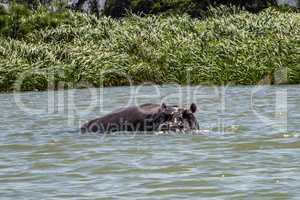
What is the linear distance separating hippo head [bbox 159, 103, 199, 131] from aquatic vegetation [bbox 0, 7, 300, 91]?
38.1 ft

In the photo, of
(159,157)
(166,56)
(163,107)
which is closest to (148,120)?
(163,107)

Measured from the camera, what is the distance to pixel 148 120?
13391 millimetres

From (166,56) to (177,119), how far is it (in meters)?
14.3

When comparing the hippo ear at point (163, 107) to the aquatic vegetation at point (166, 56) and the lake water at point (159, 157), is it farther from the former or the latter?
the aquatic vegetation at point (166, 56)

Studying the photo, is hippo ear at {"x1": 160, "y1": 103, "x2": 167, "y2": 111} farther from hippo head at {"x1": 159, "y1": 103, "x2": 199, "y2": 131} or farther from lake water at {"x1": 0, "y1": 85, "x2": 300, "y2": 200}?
lake water at {"x1": 0, "y1": 85, "x2": 300, "y2": 200}

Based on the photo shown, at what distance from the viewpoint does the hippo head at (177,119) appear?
1291 centimetres

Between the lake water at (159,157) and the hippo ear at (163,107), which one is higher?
the hippo ear at (163,107)

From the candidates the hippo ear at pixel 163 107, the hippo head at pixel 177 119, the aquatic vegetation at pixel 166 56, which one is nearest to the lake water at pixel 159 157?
the hippo head at pixel 177 119

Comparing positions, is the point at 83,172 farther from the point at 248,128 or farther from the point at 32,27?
the point at 32,27

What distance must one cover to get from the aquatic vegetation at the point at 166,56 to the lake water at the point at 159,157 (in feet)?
22.4

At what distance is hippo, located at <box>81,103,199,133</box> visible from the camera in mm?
12935

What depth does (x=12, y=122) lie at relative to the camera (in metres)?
16.0

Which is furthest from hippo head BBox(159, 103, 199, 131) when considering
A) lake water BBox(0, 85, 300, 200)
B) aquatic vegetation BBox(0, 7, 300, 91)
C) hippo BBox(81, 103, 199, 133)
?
aquatic vegetation BBox(0, 7, 300, 91)

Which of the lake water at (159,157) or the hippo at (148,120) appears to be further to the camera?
the hippo at (148,120)
